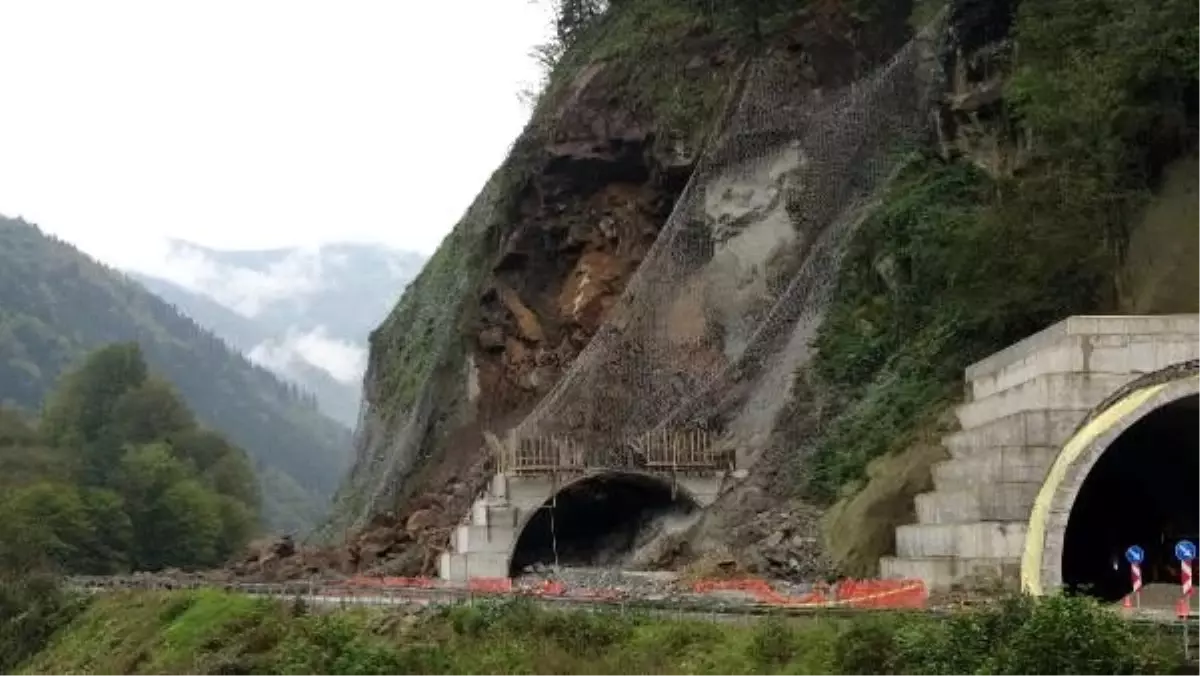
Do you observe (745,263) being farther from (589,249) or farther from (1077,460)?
(1077,460)

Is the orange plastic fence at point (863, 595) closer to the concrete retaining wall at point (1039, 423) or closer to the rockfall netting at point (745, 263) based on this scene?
the concrete retaining wall at point (1039, 423)

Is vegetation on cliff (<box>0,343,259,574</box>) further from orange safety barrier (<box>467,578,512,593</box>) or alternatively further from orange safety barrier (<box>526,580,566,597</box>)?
orange safety barrier (<box>526,580,566,597</box>)

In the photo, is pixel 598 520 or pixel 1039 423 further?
pixel 598 520

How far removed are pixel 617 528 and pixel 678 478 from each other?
17.0 ft

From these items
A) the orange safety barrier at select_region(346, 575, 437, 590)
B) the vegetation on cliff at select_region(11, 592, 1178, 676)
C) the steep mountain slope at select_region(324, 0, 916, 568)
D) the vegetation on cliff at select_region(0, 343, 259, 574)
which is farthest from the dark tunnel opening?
the vegetation on cliff at select_region(0, 343, 259, 574)

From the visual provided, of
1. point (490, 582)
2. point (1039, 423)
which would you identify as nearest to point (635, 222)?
point (490, 582)

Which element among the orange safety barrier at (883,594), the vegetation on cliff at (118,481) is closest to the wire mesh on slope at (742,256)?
the orange safety barrier at (883,594)

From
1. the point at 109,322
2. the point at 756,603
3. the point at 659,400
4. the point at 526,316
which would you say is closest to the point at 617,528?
the point at 659,400

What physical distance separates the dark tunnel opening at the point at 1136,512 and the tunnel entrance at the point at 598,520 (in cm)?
1156

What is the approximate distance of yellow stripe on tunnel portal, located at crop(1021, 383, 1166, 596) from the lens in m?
18.5

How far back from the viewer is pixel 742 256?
40.9 metres

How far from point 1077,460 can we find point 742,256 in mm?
22855

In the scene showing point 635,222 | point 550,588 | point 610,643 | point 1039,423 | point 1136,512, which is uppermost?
point 635,222

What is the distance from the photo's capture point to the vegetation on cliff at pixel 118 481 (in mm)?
54688
